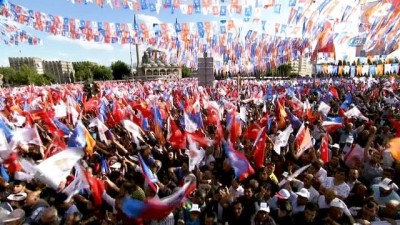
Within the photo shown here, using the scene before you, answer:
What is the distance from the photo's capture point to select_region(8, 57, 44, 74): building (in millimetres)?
127588

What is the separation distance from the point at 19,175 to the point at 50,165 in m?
1.22

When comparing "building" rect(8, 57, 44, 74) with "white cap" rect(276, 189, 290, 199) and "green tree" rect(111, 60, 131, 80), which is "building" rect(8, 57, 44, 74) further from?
"white cap" rect(276, 189, 290, 199)

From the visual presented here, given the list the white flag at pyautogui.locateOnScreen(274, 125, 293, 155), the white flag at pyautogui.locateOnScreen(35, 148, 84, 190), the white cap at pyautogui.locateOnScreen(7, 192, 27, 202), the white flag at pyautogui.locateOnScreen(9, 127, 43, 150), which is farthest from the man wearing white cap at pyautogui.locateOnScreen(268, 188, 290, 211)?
the white flag at pyautogui.locateOnScreen(9, 127, 43, 150)

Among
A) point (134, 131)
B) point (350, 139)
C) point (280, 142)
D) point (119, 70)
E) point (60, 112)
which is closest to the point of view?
point (280, 142)

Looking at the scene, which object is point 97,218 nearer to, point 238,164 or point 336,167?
point 238,164

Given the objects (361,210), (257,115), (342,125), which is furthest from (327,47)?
(361,210)

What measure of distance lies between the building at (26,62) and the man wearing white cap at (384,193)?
13771cm

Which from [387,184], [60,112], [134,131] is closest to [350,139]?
[387,184]

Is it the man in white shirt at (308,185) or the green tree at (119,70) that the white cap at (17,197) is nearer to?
the man in white shirt at (308,185)

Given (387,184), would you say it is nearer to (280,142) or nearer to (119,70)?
(280,142)

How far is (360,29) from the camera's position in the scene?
21391 mm

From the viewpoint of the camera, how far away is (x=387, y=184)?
5301 mm

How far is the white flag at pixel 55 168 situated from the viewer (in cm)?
488

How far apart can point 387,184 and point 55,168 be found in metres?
5.13
